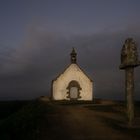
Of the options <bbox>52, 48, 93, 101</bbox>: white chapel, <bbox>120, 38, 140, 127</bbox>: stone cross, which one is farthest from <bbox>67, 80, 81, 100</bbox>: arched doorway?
<bbox>120, 38, 140, 127</bbox>: stone cross

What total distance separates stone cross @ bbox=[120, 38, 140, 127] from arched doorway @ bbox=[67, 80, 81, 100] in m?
28.7

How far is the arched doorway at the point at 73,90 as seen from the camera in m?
47.4

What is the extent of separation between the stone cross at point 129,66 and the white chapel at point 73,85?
1131 inches

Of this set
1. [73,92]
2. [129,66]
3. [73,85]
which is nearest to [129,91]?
[129,66]

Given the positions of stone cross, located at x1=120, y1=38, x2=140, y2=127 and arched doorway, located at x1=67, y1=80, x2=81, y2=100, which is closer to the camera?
stone cross, located at x1=120, y1=38, x2=140, y2=127

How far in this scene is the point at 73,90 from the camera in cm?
4766

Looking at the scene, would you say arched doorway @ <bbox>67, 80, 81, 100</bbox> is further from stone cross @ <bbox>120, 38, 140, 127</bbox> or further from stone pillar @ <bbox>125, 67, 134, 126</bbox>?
stone pillar @ <bbox>125, 67, 134, 126</bbox>

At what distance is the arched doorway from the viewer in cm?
4741

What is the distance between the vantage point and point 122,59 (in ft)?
62.1

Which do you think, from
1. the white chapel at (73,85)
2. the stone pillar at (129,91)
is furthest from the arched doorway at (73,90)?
the stone pillar at (129,91)

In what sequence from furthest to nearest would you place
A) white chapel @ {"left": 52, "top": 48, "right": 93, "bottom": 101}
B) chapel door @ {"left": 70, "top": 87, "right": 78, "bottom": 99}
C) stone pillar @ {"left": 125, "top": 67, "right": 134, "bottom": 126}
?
chapel door @ {"left": 70, "top": 87, "right": 78, "bottom": 99} → white chapel @ {"left": 52, "top": 48, "right": 93, "bottom": 101} → stone pillar @ {"left": 125, "top": 67, "right": 134, "bottom": 126}

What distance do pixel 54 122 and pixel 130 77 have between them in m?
4.82

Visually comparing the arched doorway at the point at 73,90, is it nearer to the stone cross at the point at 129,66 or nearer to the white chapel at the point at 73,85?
the white chapel at the point at 73,85

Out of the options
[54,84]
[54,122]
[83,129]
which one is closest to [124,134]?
[83,129]
